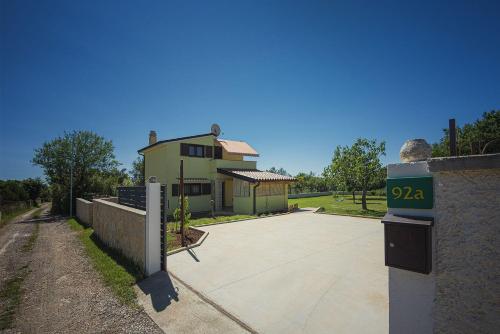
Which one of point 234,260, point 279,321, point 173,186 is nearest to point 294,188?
point 173,186

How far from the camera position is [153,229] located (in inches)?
265

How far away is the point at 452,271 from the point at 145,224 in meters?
6.73

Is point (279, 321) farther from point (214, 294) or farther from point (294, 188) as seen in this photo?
point (294, 188)

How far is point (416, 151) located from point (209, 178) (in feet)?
61.2

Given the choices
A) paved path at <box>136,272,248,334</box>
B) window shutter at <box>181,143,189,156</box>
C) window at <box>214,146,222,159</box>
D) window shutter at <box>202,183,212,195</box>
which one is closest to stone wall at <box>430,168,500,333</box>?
paved path at <box>136,272,248,334</box>

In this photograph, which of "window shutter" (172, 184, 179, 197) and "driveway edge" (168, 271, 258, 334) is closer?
"driveway edge" (168, 271, 258, 334)

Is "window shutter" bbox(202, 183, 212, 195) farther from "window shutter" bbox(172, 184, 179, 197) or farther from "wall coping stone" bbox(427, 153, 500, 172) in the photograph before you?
"wall coping stone" bbox(427, 153, 500, 172)

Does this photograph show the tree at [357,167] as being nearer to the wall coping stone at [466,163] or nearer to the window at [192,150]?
the window at [192,150]

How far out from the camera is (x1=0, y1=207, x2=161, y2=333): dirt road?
177 inches

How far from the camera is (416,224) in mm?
2371

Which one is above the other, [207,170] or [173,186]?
[207,170]

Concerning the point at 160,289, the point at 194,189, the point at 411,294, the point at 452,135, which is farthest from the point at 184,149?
the point at 411,294

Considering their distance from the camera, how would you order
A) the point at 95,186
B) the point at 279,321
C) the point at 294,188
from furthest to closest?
the point at 294,188 → the point at 95,186 → the point at 279,321

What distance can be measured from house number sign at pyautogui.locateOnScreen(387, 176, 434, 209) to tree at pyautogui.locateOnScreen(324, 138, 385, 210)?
1805cm
